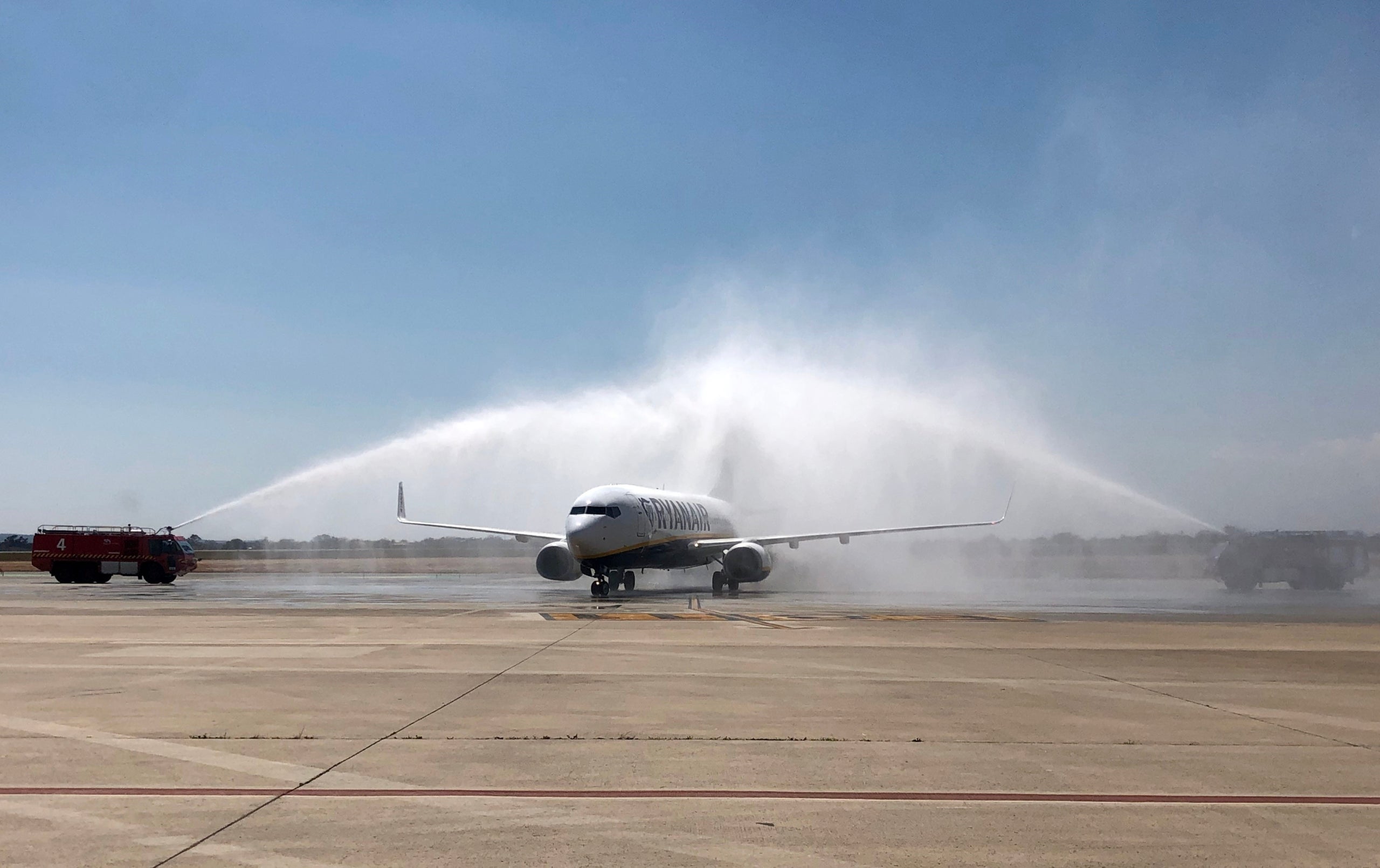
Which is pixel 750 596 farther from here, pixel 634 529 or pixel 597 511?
pixel 597 511

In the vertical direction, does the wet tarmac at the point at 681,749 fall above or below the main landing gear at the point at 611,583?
above

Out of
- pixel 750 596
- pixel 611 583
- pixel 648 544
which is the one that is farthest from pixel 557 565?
pixel 750 596

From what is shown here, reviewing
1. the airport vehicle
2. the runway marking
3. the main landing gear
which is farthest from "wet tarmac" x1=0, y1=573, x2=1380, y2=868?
the airport vehicle

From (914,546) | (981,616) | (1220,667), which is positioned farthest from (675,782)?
(914,546)

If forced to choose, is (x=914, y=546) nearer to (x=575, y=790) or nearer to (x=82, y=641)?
(x=82, y=641)

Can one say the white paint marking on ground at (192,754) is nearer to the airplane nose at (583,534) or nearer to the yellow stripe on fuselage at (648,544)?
the airplane nose at (583,534)

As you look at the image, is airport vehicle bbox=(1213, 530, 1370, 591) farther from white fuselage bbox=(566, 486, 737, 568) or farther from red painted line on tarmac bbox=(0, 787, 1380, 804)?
red painted line on tarmac bbox=(0, 787, 1380, 804)

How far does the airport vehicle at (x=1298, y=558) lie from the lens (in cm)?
4684

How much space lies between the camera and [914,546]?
61.7 metres

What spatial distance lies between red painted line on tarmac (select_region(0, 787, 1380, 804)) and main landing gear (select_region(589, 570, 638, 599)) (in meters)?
29.6

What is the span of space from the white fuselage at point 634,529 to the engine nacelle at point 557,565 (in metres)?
2.44

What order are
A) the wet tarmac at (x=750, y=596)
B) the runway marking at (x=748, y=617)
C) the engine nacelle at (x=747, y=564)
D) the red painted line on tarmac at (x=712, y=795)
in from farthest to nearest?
the engine nacelle at (x=747, y=564) < the wet tarmac at (x=750, y=596) < the runway marking at (x=748, y=617) < the red painted line on tarmac at (x=712, y=795)

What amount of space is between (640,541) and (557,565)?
3.82 m

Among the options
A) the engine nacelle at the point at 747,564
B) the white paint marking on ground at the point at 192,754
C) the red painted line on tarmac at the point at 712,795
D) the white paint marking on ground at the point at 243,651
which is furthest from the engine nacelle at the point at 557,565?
the red painted line on tarmac at the point at 712,795
